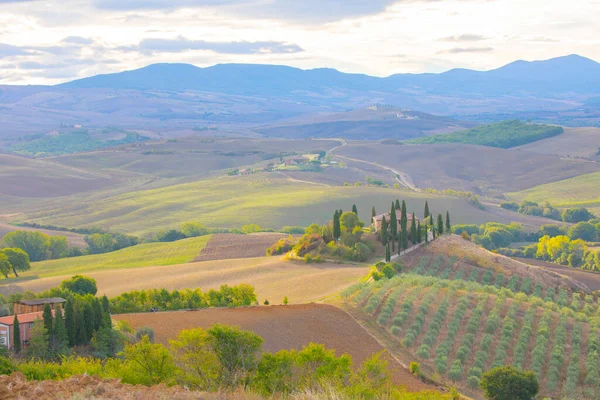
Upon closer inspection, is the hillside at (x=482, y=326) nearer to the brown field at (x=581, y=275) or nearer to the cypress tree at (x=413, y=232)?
the cypress tree at (x=413, y=232)

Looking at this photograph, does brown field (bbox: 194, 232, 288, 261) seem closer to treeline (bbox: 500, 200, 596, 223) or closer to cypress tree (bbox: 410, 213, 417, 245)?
cypress tree (bbox: 410, 213, 417, 245)

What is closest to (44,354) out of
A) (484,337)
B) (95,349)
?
(95,349)

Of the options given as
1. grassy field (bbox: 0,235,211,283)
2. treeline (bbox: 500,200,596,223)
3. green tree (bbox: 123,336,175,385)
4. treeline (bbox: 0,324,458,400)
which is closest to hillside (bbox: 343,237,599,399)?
treeline (bbox: 0,324,458,400)

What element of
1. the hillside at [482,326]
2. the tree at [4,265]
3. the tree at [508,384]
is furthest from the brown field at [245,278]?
the tree at [508,384]

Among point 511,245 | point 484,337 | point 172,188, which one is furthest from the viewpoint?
point 172,188

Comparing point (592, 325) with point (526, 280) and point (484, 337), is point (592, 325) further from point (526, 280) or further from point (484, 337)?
point (526, 280)
